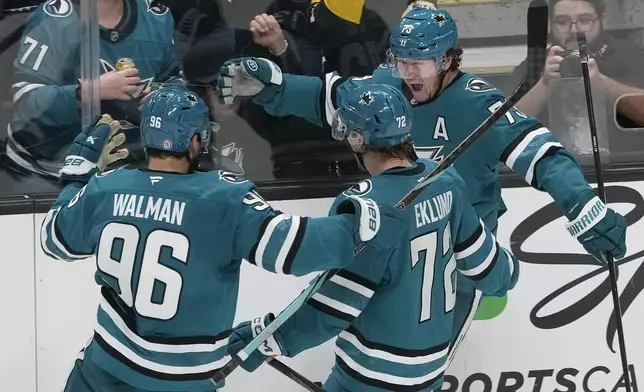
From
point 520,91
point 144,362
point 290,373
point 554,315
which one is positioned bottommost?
point 554,315

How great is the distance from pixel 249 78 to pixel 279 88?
0.08m

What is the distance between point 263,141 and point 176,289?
36.4 inches

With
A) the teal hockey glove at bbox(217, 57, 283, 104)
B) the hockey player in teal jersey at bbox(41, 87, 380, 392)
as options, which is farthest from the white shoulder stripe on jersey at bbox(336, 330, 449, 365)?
the teal hockey glove at bbox(217, 57, 283, 104)

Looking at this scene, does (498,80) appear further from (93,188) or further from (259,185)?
(93,188)

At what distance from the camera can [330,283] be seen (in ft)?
6.72

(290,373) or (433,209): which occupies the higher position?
(433,209)

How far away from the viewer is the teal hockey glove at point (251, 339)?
2.08 metres

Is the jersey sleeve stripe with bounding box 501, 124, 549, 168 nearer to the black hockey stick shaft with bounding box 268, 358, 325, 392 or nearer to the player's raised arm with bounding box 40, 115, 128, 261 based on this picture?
the black hockey stick shaft with bounding box 268, 358, 325, 392

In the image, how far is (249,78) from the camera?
250 cm

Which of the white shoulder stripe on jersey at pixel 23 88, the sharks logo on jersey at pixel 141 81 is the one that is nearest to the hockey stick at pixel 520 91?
the sharks logo on jersey at pixel 141 81

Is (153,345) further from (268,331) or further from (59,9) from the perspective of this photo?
(59,9)

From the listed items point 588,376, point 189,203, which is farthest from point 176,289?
point 588,376

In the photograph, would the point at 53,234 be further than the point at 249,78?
No

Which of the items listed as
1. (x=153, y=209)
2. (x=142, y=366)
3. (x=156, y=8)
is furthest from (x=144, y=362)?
(x=156, y=8)
